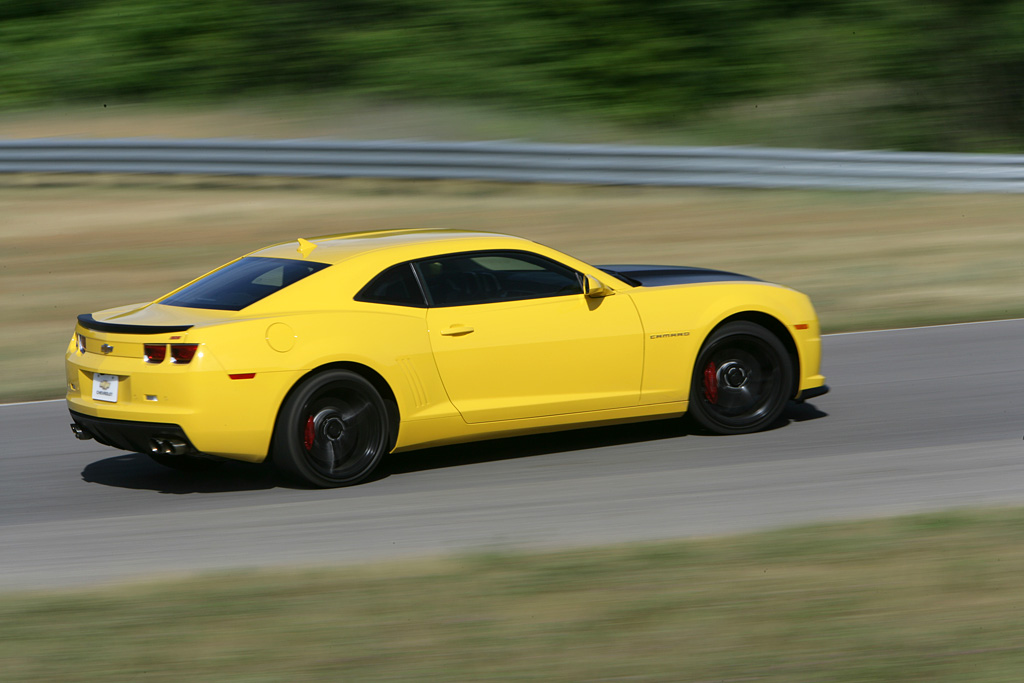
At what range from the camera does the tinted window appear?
7098 millimetres

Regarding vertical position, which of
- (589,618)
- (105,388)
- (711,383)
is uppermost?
(105,388)

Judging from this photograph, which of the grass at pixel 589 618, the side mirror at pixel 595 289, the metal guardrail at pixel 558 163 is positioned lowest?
the grass at pixel 589 618

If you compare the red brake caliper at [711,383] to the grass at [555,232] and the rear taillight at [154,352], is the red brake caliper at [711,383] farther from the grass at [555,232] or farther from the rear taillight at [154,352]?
the grass at [555,232]

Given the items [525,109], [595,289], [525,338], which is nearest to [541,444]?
[525,338]

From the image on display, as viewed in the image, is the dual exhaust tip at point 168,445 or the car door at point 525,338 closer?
the dual exhaust tip at point 168,445

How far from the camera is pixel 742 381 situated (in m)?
8.16

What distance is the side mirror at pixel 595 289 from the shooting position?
301 inches

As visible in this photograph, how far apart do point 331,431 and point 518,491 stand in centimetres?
107

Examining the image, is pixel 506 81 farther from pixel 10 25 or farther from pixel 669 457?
pixel 669 457

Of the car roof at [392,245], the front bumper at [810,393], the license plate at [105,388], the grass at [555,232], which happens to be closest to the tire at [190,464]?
the license plate at [105,388]

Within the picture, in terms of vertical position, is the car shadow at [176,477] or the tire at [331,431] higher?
the tire at [331,431]

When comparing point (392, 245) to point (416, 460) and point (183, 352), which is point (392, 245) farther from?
point (183, 352)

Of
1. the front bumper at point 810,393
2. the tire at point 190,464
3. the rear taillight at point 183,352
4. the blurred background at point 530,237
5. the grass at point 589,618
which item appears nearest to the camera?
the grass at point 589,618

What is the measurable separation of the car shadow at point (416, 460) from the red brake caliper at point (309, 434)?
1.22 feet
